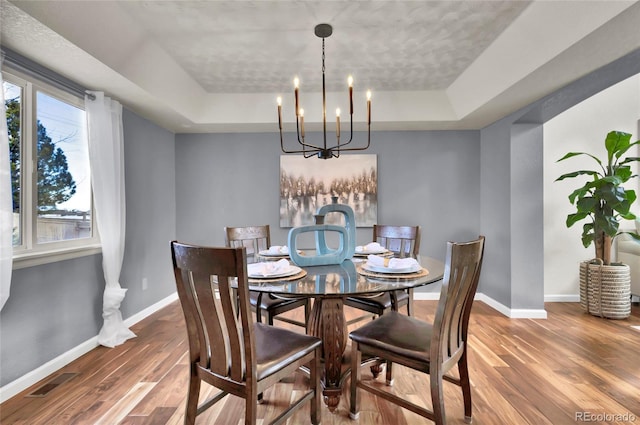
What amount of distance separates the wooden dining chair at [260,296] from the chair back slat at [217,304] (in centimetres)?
53

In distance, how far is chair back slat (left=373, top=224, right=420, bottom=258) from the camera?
2.52 metres

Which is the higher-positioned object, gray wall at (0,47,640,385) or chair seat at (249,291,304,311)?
gray wall at (0,47,640,385)

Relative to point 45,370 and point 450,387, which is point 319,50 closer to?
point 450,387

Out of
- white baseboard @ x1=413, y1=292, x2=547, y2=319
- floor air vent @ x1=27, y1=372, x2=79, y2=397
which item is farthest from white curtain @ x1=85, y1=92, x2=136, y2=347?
white baseboard @ x1=413, y1=292, x2=547, y2=319

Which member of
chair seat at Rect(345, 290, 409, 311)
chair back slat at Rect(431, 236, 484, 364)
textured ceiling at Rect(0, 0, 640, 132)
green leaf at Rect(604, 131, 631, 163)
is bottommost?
chair seat at Rect(345, 290, 409, 311)

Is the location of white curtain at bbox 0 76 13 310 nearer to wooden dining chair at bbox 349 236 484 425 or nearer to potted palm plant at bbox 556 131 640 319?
wooden dining chair at bbox 349 236 484 425

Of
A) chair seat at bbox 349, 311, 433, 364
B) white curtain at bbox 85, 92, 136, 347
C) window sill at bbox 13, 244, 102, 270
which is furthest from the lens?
white curtain at bbox 85, 92, 136, 347

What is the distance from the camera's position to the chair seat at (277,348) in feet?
4.23

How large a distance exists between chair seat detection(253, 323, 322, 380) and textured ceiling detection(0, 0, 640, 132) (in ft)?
6.52

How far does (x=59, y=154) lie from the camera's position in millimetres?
2316

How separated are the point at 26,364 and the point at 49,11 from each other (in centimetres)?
209

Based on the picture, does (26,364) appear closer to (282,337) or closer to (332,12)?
(282,337)

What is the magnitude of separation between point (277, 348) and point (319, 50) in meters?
2.27

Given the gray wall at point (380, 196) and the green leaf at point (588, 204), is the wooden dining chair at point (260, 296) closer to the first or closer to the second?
the gray wall at point (380, 196)
